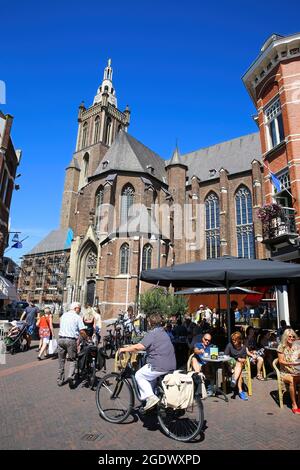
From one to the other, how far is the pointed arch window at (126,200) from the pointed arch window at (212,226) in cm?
981

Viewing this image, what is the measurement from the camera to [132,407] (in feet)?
14.3

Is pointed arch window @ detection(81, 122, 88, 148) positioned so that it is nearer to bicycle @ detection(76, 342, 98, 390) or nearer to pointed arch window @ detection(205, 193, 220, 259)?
pointed arch window @ detection(205, 193, 220, 259)

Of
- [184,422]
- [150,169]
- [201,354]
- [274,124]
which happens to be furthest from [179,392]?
[150,169]

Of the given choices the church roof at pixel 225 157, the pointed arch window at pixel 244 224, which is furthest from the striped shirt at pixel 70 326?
the church roof at pixel 225 157

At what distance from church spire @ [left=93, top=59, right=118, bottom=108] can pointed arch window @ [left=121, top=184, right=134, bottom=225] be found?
1026 inches

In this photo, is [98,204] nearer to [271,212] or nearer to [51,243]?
[271,212]

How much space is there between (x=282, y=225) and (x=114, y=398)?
31.9ft

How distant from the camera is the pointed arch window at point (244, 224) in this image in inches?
1222

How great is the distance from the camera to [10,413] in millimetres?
4699

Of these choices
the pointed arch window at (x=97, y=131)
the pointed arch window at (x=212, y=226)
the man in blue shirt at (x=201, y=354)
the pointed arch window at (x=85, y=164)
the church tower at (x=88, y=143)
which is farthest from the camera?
the pointed arch window at (x=85, y=164)

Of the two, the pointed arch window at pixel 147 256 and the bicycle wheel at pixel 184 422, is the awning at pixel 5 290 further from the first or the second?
the bicycle wheel at pixel 184 422

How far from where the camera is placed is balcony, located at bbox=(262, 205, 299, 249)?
36.9 feet

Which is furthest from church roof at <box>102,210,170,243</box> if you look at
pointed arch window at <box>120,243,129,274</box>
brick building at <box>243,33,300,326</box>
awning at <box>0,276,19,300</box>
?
brick building at <box>243,33,300,326</box>
